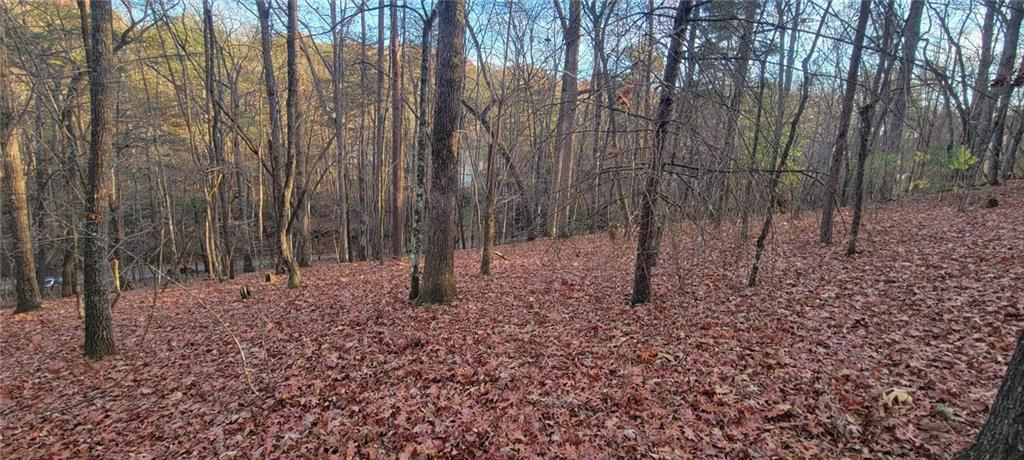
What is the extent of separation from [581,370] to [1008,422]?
307 cm

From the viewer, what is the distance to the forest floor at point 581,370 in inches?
133

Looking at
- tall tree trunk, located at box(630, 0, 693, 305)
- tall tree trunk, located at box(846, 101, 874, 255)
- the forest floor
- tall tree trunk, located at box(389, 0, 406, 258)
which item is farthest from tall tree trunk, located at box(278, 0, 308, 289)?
tall tree trunk, located at box(846, 101, 874, 255)

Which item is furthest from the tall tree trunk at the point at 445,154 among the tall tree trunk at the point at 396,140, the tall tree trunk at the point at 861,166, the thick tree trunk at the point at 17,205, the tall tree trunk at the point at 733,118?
the thick tree trunk at the point at 17,205

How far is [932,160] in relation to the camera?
12.9 m

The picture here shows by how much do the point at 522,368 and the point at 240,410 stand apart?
2.95 metres

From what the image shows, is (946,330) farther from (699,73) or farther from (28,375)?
(28,375)

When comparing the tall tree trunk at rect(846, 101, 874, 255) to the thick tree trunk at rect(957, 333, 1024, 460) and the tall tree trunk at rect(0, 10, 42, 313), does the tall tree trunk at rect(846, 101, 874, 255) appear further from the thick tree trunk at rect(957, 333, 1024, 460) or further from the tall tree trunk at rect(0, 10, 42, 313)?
the tall tree trunk at rect(0, 10, 42, 313)

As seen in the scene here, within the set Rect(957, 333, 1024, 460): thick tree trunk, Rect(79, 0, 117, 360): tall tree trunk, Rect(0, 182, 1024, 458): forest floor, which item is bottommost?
Rect(0, 182, 1024, 458): forest floor

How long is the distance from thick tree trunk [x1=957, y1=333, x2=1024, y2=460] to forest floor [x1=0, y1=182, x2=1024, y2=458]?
110 centimetres

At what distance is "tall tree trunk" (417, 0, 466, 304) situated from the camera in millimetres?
6105

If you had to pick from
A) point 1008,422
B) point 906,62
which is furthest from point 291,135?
point 1008,422

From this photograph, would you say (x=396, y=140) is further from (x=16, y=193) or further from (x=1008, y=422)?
(x=1008, y=422)

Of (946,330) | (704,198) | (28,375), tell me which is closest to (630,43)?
(704,198)

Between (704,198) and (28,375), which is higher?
(704,198)
